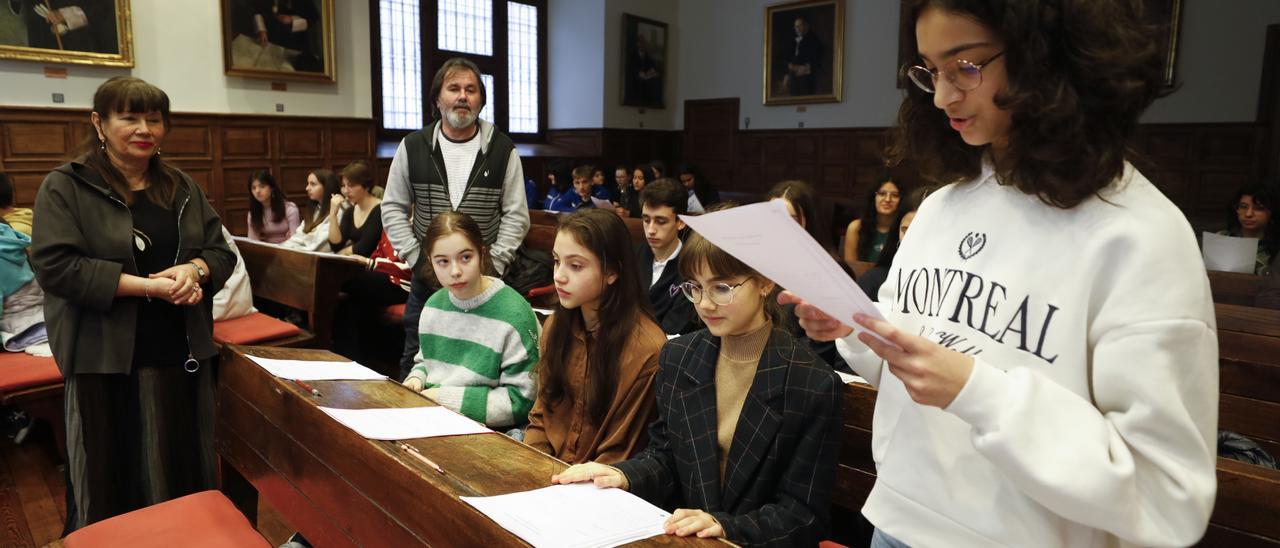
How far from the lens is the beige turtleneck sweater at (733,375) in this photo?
1.72 meters

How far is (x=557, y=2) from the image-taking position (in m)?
12.3

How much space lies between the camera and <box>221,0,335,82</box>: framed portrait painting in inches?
328

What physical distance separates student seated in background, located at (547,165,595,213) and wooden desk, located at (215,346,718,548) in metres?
6.82

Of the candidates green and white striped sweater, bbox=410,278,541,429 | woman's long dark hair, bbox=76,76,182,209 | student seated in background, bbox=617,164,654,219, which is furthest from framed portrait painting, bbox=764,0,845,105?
woman's long dark hair, bbox=76,76,182,209

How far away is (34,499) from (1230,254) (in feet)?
20.5

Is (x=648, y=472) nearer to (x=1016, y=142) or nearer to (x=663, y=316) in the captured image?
(x=1016, y=142)

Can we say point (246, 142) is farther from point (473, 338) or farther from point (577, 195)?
point (473, 338)

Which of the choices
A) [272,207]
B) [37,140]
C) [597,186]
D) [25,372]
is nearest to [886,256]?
[25,372]

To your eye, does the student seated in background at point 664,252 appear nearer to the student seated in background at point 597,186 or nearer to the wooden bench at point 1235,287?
the wooden bench at point 1235,287

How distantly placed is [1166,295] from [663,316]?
2842mm

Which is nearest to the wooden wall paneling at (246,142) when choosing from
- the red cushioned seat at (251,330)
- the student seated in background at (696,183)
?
the student seated in background at (696,183)

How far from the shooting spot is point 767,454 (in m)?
1.62

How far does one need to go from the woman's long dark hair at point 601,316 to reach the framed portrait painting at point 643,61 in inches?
417

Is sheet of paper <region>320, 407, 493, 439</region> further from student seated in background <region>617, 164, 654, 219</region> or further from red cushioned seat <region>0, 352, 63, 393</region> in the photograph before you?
student seated in background <region>617, 164, 654, 219</region>
